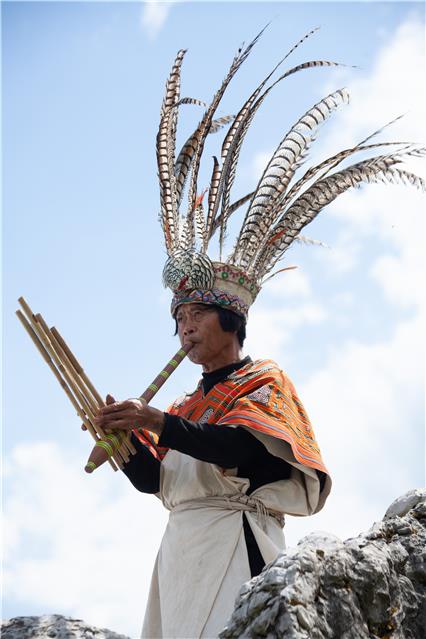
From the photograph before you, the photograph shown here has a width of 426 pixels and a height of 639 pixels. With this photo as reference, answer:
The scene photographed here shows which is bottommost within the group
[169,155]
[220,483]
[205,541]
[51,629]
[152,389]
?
[51,629]

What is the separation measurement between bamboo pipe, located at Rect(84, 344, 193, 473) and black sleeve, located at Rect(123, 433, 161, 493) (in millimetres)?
211

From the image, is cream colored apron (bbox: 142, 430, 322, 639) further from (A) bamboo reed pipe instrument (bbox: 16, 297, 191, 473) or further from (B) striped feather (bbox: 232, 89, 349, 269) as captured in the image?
(B) striped feather (bbox: 232, 89, 349, 269)

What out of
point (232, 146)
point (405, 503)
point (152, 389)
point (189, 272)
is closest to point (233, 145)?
point (232, 146)

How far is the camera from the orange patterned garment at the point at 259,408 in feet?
12.3

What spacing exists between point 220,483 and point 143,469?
39cm

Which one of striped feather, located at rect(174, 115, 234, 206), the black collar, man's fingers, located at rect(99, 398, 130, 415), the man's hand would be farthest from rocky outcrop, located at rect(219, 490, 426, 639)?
striped feather, located at rect(174, 115, 234, 206)

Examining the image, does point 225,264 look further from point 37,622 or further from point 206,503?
point 37,622

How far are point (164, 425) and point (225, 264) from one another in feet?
3.71

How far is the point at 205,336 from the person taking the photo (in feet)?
14.1

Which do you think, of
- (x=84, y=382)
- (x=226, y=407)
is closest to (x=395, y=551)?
(x=226, y=407)

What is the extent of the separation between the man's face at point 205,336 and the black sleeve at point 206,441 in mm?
633

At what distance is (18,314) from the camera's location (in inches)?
157

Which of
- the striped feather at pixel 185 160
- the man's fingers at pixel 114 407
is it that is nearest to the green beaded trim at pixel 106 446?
the man's fingers at pixel 114 407

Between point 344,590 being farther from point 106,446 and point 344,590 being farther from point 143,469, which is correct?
point 143,469
